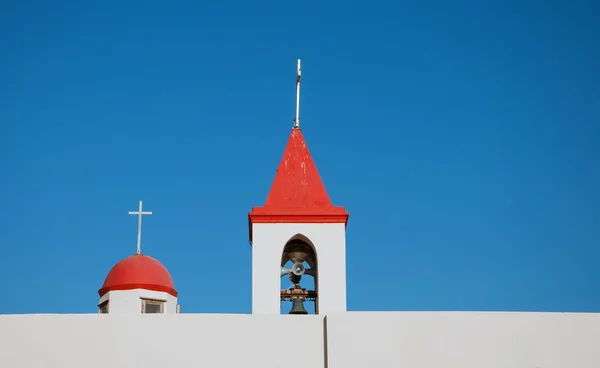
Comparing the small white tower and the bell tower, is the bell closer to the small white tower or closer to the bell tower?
the bell tower

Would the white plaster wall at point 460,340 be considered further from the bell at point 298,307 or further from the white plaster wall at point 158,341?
the bell at point 298,307

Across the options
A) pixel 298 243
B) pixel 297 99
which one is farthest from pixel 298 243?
pixel 297 99

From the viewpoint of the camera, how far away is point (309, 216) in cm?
1184

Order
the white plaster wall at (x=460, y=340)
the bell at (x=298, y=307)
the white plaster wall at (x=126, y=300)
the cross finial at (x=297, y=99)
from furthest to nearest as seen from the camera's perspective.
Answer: the white plaster wall at (x=126, y=300)
the cross finial at (x=297, y=99)
the bell at (x=298, y=307)
the white plaster wall at (x=460, y=340)

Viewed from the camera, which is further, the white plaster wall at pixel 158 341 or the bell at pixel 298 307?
the bell at pixel 298 307

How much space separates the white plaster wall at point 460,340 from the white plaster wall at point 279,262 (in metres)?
2.08

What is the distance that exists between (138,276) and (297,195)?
9.83 ft

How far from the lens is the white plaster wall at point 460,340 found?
30.2 feet

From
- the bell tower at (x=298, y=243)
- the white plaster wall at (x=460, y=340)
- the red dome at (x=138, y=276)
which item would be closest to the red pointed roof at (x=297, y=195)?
the bell tower at (x=298, y=243)

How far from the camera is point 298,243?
12.2m

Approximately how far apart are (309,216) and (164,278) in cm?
308

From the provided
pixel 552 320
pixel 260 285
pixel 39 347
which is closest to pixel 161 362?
pixel 39 347

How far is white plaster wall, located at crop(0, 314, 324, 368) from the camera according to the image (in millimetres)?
9219

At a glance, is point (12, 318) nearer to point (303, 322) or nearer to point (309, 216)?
point (303, 322)
